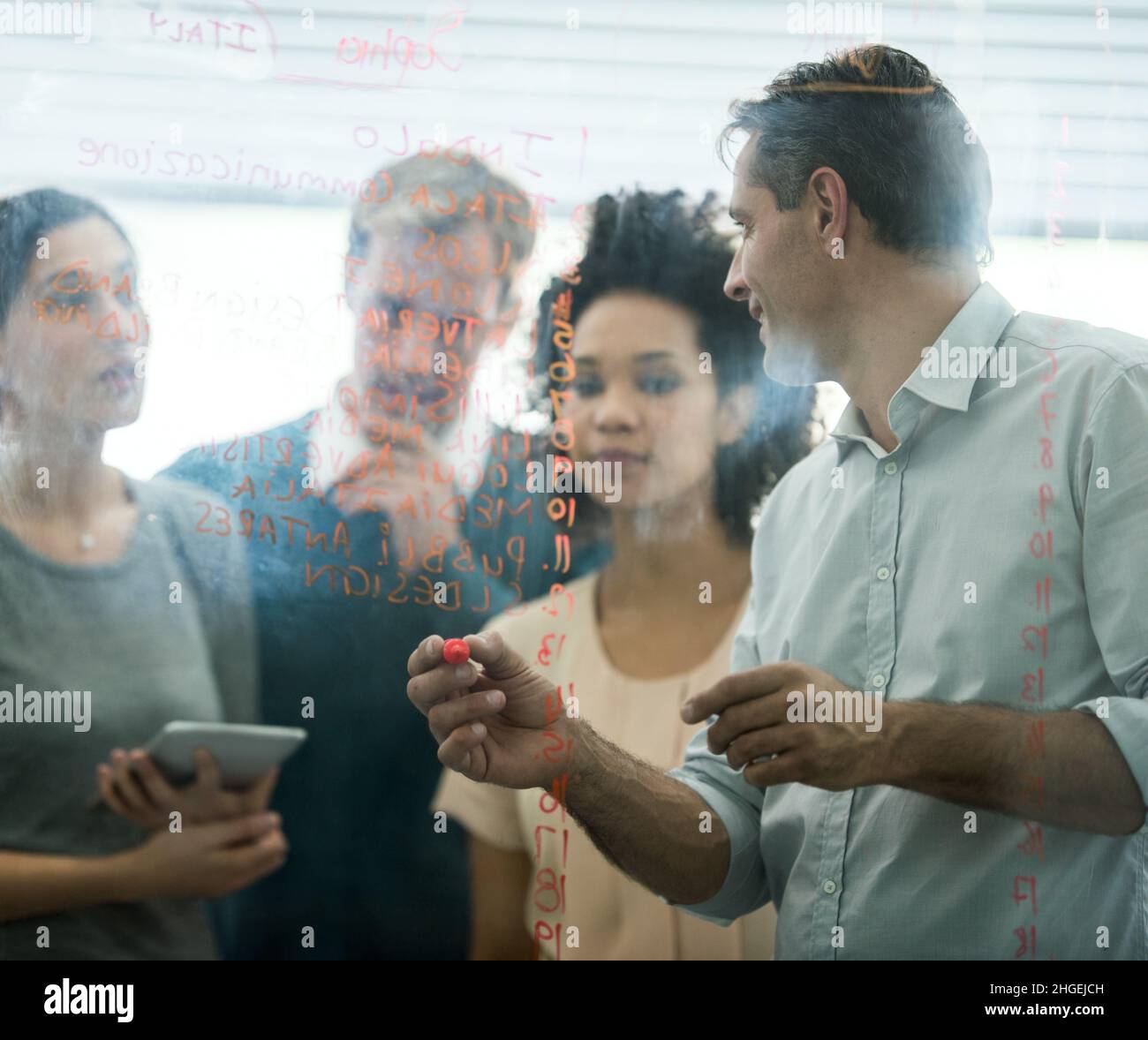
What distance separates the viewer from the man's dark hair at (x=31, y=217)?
1.27m

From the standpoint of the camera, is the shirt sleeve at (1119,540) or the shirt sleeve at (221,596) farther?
the shirt sleeve at (221,596)

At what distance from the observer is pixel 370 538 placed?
1283 millimetres

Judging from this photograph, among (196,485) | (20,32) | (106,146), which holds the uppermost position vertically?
(20,32)

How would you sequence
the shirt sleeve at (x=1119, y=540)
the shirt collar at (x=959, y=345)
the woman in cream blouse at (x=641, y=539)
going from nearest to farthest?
the shirt sleeve at (x=1119, y=540)
the shirt collar at (x=959, y=345)
the woman in cream blouse at (x=641, y=539)

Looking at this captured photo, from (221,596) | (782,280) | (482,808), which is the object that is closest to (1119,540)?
(782,280)

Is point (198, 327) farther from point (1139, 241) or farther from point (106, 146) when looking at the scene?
point (1139, 241)

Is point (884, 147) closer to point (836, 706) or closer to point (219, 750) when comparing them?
point (836, 706)

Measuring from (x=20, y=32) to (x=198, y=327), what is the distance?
41 centimetres

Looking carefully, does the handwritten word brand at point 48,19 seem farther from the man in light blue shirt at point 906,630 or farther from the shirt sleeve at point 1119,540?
the shirt sleeve at point 1119,540

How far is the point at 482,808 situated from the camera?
1.29 metres

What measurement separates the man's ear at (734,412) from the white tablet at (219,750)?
0.64m

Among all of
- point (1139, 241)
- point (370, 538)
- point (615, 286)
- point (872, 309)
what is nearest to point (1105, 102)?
point (1139, 241)

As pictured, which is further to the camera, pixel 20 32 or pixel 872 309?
pixel 20 32
